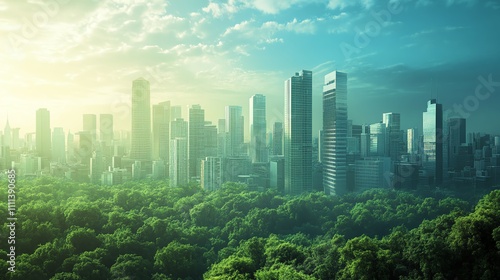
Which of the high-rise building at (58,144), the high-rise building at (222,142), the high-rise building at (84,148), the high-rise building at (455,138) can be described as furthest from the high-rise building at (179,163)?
the high-rise building at (455,138)

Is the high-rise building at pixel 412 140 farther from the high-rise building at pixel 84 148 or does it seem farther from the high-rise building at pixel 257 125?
the high-rise building at pixel 84 148

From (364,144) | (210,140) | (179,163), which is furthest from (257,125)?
(179,163)

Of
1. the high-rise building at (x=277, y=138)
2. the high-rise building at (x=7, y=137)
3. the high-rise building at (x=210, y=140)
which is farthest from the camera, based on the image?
the high-rise building at (x=277, y=138)

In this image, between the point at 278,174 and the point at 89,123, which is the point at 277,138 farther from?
the point at 89,123

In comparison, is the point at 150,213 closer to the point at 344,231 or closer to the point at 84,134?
the point at 344,231

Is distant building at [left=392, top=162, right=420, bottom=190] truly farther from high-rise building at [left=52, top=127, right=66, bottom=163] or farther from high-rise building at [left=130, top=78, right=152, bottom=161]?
high-rise building at [left=52, top=127, right=66, bottom=163]
